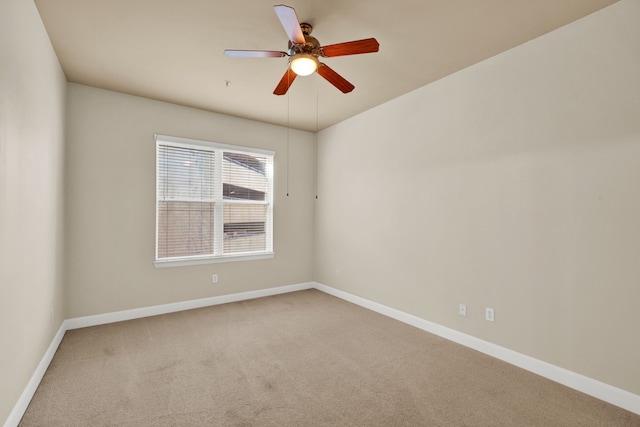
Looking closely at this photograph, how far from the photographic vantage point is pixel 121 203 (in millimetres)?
3842

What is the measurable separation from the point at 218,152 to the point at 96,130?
1449 mm

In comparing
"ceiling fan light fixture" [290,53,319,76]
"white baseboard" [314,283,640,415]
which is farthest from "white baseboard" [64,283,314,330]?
"ceiling fan light fixture" [290,53,319,76]

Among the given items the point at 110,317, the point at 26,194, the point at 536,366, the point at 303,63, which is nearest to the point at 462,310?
the point at 536,366

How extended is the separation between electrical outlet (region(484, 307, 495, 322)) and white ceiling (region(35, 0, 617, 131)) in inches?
94.1

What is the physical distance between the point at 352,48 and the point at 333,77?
425 millimetres

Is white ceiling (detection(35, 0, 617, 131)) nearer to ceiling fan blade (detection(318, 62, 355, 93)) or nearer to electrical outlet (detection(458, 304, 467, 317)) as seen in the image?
ceiling fan blade (detection(318, 62, 355, 93))

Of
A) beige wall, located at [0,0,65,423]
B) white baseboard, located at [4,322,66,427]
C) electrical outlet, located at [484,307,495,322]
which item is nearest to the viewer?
beige wall, located at [0,0,65,423]

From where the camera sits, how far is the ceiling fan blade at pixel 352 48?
6.88ft

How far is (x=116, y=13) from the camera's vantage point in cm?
233

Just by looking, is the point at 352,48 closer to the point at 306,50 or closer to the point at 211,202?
the point at 306,50

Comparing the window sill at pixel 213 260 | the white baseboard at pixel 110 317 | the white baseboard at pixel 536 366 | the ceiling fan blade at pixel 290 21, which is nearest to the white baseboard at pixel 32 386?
the white baseboard at pixel 110 317

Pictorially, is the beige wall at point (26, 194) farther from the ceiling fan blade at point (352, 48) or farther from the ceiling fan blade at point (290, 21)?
the ceiling fan blade at point (352, 48)

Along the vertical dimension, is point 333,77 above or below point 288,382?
above

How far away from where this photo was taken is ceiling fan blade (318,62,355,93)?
8.09 feet
